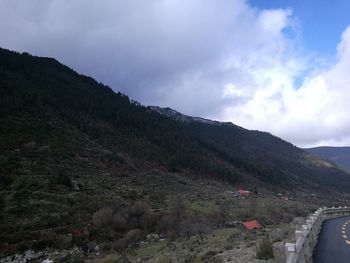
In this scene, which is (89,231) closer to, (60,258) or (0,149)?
(60,258)

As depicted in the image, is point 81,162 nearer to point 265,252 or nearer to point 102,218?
point 102,218

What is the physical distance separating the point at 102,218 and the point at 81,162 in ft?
85.7

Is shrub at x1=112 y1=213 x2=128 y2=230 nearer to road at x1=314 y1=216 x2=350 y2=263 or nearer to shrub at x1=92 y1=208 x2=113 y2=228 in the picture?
shrub at x1=92 y1=208 x2=113 y2=228

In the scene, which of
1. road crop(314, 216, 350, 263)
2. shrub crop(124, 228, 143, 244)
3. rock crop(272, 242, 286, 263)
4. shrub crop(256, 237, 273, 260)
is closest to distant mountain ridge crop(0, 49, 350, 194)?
shrub crop(124, 228, 143, 244)

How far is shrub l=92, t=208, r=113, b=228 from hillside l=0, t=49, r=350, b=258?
793 mm

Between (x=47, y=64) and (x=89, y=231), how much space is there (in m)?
111

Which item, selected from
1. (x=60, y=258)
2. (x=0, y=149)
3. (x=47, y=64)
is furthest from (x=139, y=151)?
(x=47, y=64)

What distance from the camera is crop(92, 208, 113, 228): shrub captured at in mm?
35562

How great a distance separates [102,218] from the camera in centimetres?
3606

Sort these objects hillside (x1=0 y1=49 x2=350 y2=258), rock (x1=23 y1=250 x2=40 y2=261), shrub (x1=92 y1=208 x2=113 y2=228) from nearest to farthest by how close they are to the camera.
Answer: rock (x1=23 y1=250 x2=40 y2=261)
shrub (x1=92 y1=208 x2=113 y2=228)
hillside (x1=0 y1=49 x2=350 y2=258)

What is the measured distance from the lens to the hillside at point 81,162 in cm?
3660

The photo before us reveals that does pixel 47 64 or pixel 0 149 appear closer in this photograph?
pixel 0 149

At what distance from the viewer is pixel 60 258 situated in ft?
91.0

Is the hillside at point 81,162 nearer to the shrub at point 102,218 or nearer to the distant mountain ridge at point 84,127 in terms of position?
the distant mountain ridge at point 84,127
